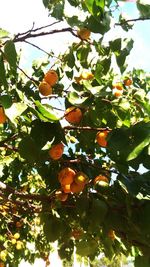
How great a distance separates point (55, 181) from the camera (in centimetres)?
236

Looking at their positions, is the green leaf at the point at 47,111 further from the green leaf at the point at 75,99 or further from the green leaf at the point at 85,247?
the green leaf at the point at 85,247

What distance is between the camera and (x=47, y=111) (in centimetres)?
163

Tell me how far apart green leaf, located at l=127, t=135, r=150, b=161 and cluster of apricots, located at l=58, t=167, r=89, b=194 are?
48 cm

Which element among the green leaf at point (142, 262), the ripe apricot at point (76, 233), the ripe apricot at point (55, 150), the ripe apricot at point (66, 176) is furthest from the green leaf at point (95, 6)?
the ripe apricot at point (76, 233)

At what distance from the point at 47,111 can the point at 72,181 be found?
586mm

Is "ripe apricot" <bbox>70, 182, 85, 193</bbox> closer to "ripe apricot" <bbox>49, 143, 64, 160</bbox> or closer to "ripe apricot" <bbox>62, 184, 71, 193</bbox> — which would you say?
"ripe apricot" <bbox>62, 184, 71, 193</bbox>

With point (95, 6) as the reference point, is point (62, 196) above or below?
below

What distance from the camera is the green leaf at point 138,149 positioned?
65.6 inches

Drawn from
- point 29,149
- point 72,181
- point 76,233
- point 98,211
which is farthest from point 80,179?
point 76,233

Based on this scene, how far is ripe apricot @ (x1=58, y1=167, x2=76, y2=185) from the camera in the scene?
2090 mm

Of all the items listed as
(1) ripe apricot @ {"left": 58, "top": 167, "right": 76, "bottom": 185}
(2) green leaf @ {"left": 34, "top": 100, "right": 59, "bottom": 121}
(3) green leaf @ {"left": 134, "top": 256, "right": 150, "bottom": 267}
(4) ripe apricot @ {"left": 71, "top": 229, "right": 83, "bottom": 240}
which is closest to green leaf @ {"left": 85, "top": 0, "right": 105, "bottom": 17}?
(2) green leaf @ {"left": 34, "top": 100, "right": 59, "bottom": 121}

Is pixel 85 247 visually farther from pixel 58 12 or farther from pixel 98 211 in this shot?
pixel 58 12

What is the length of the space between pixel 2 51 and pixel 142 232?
1054mm

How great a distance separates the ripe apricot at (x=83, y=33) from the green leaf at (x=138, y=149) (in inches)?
30.0
